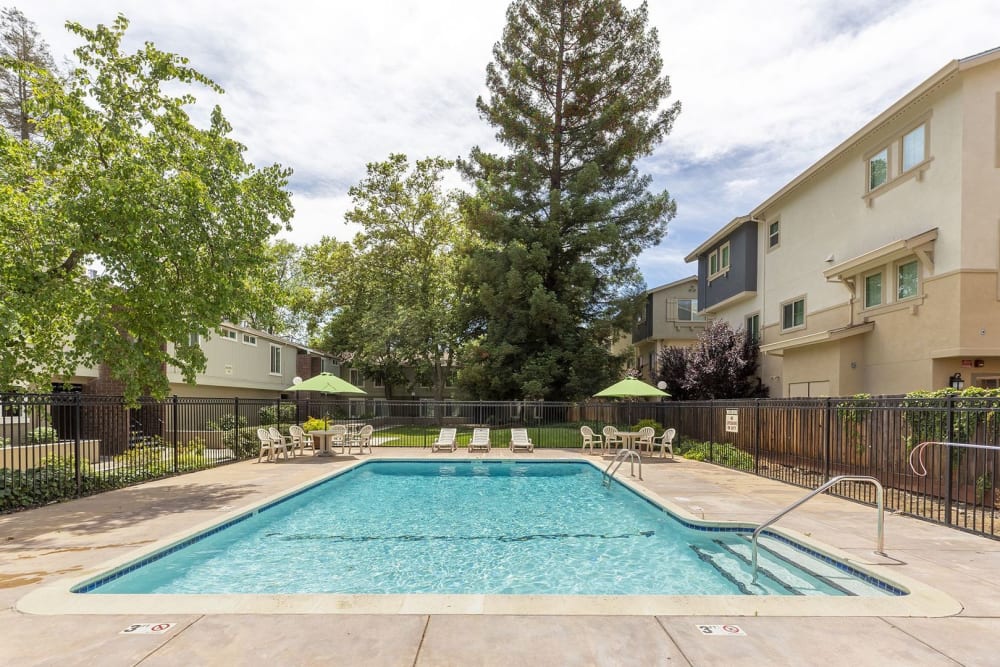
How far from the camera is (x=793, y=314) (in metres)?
19.6

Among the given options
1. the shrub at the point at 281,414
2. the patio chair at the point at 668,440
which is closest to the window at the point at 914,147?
the patio chair at the point at 668,440

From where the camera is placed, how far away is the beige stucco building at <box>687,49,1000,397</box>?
12305 mm

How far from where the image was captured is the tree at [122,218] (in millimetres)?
9883

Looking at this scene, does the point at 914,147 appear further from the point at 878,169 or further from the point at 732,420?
the point at 732,420

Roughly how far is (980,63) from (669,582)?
1315 cm

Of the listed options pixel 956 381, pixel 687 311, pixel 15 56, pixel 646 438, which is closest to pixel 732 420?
pixel 646 438

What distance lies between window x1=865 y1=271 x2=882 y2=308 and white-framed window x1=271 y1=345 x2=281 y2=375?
90.9 ft

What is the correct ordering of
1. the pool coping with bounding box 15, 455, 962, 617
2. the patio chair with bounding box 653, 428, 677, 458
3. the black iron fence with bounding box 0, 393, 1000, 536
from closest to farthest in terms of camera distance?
the pool coping with bounding box 15, 455, 962, 617
the black iron fence with bounding box 0, 393, 1000, 536
the patio chair with bounding box 653, 428, 677, 458

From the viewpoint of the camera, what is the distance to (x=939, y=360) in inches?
512

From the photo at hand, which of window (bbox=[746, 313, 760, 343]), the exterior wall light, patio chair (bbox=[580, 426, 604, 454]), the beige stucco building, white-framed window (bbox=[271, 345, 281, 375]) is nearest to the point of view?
the beige stucco building

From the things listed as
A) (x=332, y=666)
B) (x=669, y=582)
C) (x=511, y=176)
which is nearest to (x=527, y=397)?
(x=511, y=176)

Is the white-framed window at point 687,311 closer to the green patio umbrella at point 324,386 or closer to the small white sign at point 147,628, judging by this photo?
the green patio umbrella at point 324,386

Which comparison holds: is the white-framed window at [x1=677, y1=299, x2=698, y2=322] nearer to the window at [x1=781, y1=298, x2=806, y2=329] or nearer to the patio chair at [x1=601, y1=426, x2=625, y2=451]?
the window at [x1=781, y1=298, x2=806, y2=329]

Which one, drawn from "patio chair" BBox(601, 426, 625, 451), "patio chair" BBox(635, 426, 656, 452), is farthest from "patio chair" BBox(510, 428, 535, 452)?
"patio chair" BBox(635, 426, 656, 452)
